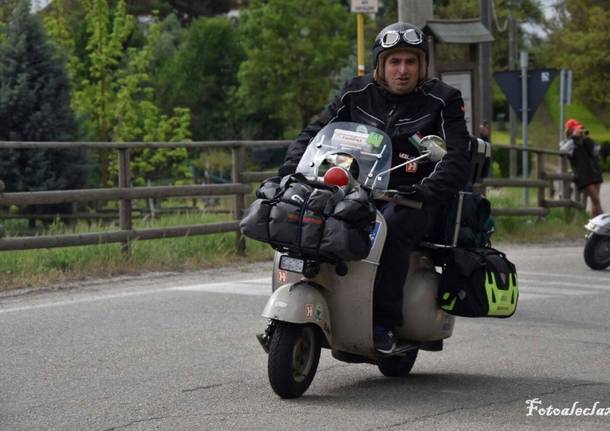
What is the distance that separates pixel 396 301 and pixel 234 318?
10.5 feet

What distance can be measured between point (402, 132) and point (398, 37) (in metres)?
0.50

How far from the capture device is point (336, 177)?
6551 mm

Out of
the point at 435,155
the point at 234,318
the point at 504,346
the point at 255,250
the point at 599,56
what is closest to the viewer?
the point at 435,155

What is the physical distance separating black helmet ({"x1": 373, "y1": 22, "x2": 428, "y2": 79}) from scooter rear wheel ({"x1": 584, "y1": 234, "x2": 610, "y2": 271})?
8178mm

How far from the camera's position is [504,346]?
9.04 m

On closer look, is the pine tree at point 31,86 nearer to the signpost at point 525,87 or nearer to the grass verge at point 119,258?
the signpost at point 525,87

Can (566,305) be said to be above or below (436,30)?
below

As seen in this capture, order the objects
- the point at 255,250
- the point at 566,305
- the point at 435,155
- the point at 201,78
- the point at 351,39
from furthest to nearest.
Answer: the point at 201,78 → the point at 351,39 → the point at 255,250 → the point at 566,305 → the point at 435,155

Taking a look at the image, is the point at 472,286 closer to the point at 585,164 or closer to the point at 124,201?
the point at 124,201

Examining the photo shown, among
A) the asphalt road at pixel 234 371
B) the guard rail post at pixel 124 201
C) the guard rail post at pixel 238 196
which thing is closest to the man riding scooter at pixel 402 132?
the asphalt road at pixel 234 371

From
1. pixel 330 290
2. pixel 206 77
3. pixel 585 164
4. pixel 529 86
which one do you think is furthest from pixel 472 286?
pixel 206 77

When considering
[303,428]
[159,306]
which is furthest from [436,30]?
[303,428]

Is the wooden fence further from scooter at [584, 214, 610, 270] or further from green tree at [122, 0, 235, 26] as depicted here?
green tree at [122, 0, 235, 26]

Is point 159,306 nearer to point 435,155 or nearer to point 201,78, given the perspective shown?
point 435,155
